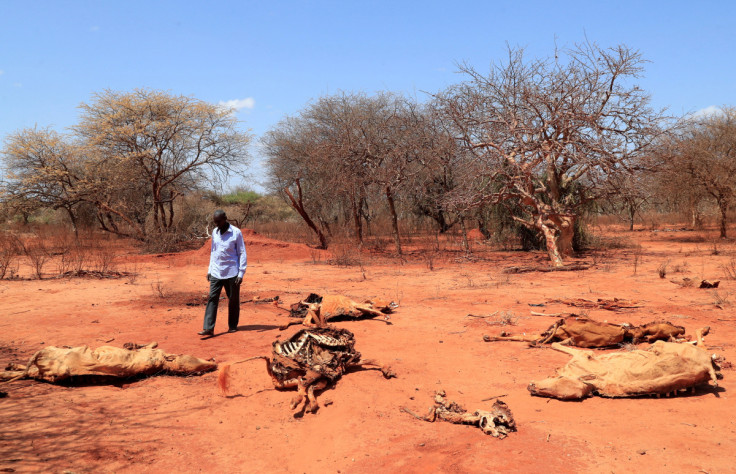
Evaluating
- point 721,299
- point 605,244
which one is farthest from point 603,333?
point 605,244

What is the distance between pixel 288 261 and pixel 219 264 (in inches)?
407

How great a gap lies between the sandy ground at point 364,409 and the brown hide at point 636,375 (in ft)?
0.35

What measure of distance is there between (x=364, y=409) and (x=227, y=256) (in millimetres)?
3178

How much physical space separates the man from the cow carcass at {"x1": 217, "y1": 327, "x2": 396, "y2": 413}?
71.8 inches

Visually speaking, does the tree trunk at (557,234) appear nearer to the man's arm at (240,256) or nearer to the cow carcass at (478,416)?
the man's arm at (240,256)

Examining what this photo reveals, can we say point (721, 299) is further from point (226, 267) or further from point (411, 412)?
point (226, 267)

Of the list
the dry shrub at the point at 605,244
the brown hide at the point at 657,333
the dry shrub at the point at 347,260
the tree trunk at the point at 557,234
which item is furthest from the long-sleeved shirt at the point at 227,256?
the dry shrub at the point at 605,244

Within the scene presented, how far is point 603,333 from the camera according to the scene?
→ 19.1ft

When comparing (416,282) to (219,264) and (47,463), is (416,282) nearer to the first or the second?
(219,264)

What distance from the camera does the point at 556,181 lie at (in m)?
15.2

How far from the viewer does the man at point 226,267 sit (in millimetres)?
6750

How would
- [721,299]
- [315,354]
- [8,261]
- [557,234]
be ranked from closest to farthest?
1. [315,354]
2. [721,299]
3. [8,261]
4. [557,234]

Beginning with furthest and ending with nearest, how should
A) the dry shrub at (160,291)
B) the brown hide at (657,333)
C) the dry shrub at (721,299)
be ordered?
the dry shrub at (160,291) < the dry shrub at (721,299) < the brown hide at (657,333)

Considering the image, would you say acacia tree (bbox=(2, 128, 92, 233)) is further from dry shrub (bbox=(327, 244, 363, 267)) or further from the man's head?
the man's head
